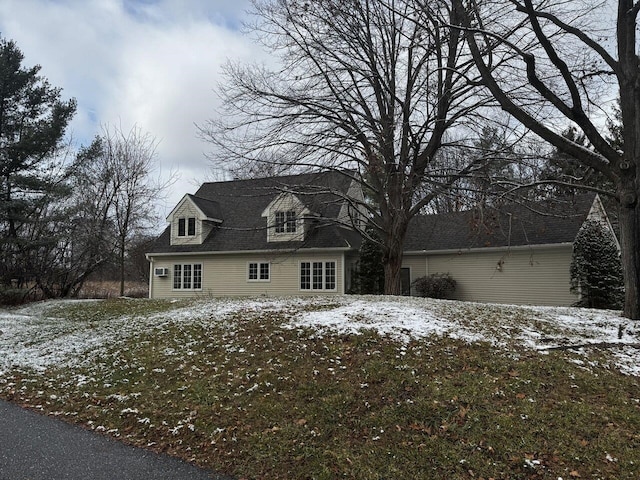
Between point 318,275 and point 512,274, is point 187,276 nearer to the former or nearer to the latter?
point 318,275

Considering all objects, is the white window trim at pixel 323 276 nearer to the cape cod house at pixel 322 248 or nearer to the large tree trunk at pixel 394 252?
the cape cod house at pixel 322 248

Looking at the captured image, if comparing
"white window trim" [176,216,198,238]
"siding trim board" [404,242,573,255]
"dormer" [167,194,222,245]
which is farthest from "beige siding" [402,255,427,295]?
"white window trim" [176,216,198,238]

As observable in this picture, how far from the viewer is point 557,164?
13156 millimetres

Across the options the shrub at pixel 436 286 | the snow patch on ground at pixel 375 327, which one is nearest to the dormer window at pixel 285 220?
the shrub at pixel 436 286

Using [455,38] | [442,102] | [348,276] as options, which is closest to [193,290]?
[348,276]

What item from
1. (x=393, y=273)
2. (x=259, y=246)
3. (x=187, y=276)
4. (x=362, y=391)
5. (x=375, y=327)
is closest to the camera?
(x=362, y=391)

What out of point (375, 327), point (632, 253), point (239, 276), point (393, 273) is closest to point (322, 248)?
point (393, 273)

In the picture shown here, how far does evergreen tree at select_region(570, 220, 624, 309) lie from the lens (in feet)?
46.2

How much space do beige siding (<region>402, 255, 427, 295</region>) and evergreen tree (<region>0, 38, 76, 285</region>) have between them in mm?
15049

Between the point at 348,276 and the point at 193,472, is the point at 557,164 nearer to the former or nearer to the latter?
the point at 348,276

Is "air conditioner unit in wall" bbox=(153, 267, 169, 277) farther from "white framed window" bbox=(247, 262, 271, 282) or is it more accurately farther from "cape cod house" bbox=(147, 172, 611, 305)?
"white framed window" bbox=(247, 262, 271, 282)

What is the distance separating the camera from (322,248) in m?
18.5

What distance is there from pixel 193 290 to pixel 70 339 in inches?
494

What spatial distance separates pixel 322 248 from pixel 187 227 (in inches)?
301
